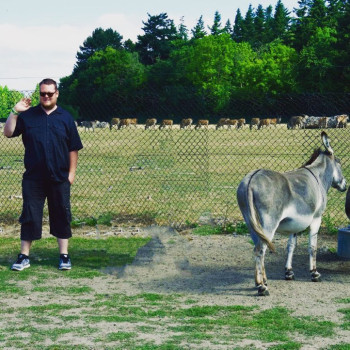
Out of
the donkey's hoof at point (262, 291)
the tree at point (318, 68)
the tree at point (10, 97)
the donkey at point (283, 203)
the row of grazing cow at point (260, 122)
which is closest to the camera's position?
the donkey's hoof at point (262, 291)

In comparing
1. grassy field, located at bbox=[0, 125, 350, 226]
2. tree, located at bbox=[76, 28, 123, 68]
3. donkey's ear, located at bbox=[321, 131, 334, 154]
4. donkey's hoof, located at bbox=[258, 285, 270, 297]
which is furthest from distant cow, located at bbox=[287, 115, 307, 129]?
tree, located at bbox=[76, 28, 123, 68]

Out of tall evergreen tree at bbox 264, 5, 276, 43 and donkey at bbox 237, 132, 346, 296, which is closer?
donkey at bbox 237, 132, 346, 296

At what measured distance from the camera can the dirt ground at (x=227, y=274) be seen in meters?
7.07

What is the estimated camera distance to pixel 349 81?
6631 centimetres

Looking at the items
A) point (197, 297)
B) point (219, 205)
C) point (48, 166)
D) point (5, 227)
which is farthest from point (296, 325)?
point (219, 205)

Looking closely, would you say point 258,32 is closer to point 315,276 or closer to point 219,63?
point 219,63

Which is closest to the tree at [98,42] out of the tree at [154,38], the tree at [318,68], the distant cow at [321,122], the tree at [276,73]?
the tree at [154,38]

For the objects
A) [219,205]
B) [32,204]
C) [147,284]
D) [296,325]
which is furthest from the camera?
[219,205]

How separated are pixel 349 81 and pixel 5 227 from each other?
5907 cm

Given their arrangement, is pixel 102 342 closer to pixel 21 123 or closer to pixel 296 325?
pixel 296 325

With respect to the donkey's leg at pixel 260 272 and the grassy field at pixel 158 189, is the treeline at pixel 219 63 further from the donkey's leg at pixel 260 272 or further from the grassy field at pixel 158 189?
the donkey's leg at pixel 260 272

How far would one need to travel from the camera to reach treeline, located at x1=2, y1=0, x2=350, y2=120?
13148mm

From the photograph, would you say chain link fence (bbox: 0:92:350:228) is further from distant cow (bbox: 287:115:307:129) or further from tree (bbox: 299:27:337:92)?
tree (bbox: 299:27:337:92)

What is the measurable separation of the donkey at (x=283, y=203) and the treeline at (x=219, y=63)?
154 inches
